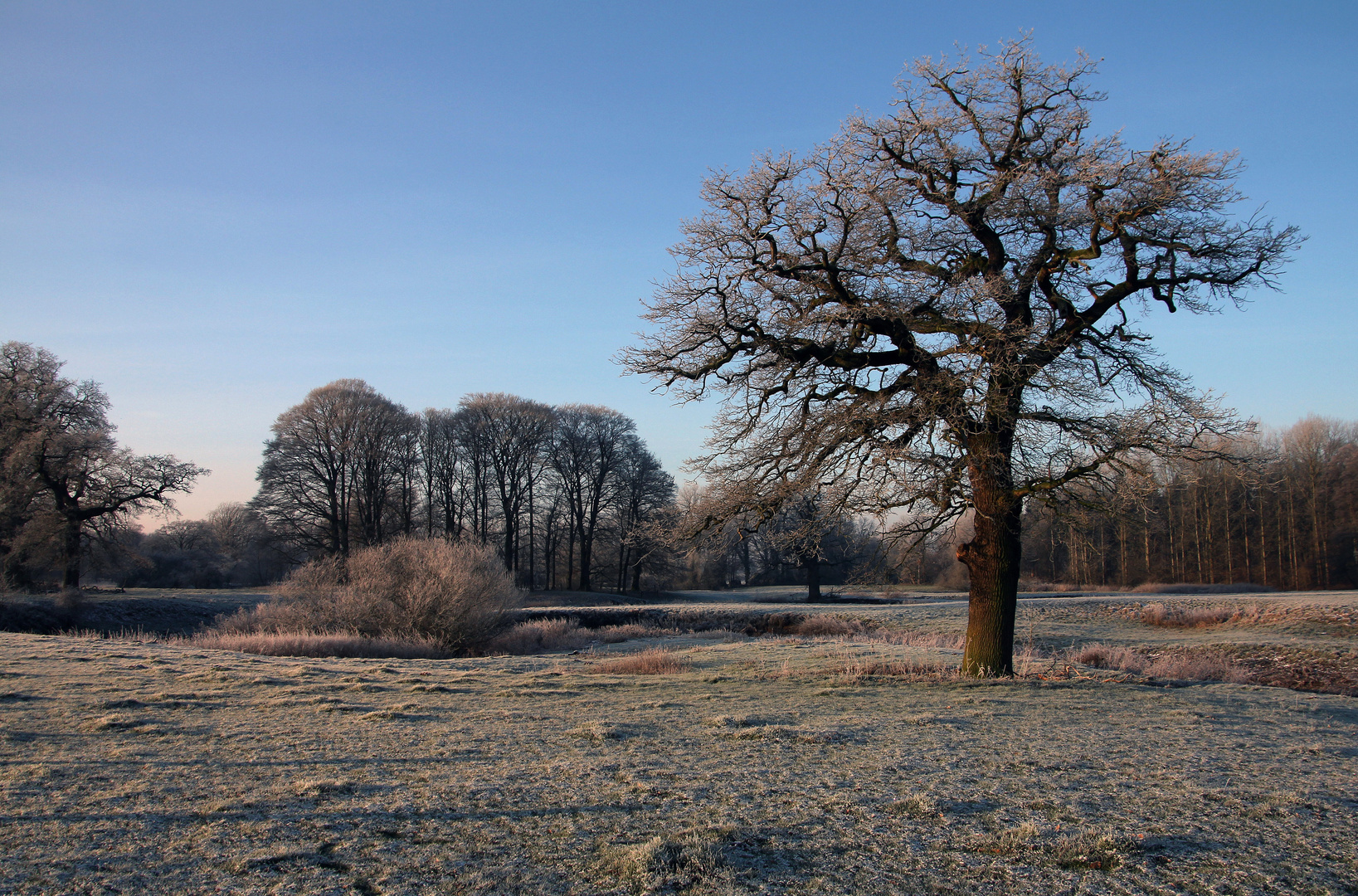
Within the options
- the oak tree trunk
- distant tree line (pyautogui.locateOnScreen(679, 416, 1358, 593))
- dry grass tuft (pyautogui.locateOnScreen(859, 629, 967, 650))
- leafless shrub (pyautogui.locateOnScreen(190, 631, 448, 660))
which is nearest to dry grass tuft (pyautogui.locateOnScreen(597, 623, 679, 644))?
leafless shrub (pyautogui.locateOnScreen(190, 631, 448, 660))

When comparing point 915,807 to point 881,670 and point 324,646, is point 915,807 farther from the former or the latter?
point 324,646

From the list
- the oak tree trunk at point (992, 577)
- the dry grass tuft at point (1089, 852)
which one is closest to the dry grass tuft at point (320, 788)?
the dry grass tuft at point (1089, 852)

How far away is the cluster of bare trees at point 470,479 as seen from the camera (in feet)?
130

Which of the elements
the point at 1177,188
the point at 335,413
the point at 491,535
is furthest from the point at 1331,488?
the point at 335,413

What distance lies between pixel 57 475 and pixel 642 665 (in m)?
30.0

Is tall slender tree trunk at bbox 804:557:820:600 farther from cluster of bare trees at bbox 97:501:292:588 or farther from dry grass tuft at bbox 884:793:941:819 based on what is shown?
dry grass tuft at bbox 884:793:941:819

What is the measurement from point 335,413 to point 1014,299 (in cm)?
3743

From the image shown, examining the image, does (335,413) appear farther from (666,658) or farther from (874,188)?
(874,188)

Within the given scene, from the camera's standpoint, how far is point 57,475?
3034 centimetres

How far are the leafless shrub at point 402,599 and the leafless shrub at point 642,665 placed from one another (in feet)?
24.3

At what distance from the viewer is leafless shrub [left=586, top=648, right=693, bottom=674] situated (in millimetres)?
12875

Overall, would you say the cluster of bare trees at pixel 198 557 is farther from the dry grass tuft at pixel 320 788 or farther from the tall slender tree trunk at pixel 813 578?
the dry grass tuft at pixel 320 788

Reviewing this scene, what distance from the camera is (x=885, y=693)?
9.95m

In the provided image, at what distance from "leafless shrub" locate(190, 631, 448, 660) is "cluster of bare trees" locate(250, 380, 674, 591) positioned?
20034mm
